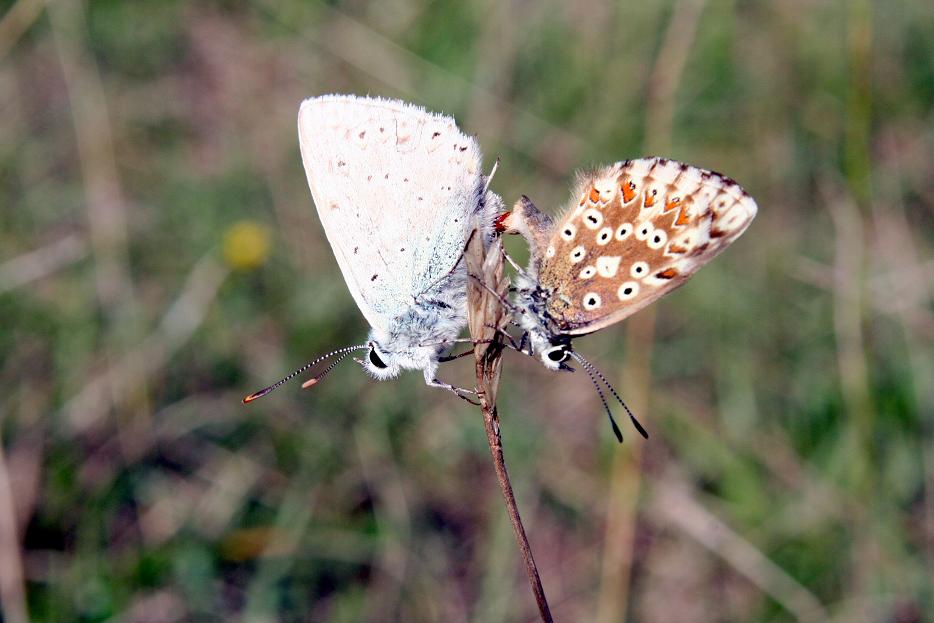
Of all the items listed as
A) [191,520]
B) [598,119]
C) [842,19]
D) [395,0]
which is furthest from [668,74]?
[191,520]

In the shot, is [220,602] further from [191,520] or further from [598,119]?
[598,119]

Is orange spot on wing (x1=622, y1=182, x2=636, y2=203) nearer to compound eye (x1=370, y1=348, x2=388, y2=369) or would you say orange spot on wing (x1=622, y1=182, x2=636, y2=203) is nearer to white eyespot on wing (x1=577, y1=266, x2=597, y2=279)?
white eyespot on wing (x1=577, y1=266, x2=597, y2=279)

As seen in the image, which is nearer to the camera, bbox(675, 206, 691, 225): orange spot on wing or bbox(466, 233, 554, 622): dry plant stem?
bbox(466, 233, 554, 622): dry plant stem

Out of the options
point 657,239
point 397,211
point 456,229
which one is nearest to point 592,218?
point 657,239

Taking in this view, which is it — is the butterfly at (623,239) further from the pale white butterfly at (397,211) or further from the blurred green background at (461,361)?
the blurred green background at (461,361)

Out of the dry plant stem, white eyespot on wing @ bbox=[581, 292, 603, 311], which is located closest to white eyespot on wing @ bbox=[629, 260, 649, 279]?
white eyespot on wing @ bbox=[581, 292, 603, 311]

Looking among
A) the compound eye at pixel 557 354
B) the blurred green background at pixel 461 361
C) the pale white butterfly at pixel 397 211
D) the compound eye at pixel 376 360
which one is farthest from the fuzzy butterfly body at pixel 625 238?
the blurred green background at pixel 461 361
